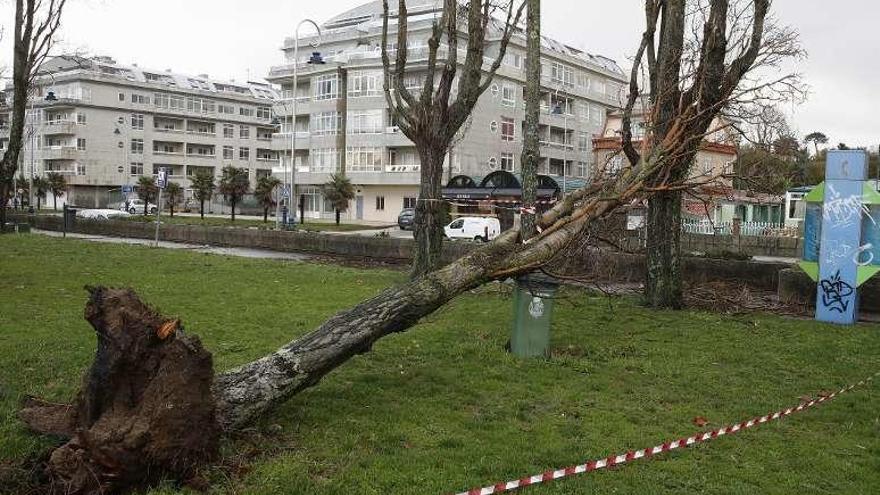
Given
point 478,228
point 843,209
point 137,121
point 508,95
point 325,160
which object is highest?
point 508,95

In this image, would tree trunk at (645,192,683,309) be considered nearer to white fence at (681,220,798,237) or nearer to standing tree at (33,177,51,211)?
white fence at (681,220,798,237)

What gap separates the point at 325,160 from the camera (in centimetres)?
6325

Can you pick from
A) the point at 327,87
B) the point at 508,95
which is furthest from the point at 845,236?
the point at 327,87

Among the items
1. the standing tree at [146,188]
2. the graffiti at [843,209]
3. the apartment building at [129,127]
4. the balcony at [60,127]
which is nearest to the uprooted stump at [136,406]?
the graffiti at [843,209]

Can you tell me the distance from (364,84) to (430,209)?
45.1 metres

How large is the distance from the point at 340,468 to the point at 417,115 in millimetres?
11756

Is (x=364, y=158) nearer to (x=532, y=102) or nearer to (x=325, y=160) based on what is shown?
(x=325, y=160)

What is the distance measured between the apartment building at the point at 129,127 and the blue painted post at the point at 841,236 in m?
69.9

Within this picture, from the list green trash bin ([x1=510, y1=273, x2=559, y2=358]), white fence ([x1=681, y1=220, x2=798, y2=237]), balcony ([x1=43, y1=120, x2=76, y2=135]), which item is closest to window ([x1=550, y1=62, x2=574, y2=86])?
white fence ([x1=681, y1=220, x2=798, y2=237])

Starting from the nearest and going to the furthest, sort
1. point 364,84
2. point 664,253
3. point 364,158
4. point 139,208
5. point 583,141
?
point 664,253 → point 364,84 → point 364,158 → point 139,208 → point 583,141

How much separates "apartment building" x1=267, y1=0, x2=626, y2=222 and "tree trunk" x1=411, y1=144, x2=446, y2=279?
3643 cm

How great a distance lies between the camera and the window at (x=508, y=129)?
59844mm

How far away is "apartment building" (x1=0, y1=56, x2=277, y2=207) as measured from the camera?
81.1 meters

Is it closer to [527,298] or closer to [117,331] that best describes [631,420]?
[527,298]
